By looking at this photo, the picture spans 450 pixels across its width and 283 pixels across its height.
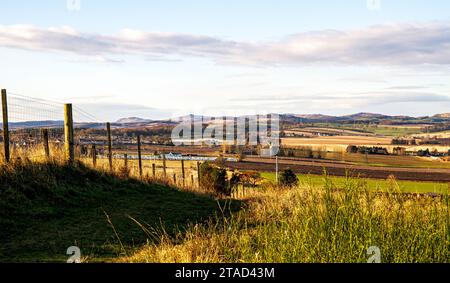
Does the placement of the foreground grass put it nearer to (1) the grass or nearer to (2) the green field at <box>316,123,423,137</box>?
(1) the grass

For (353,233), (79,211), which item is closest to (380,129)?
(79,211)

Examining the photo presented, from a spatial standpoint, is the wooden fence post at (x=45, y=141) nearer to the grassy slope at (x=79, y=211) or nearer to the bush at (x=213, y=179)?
the grassy slope at (x=79, y=211)

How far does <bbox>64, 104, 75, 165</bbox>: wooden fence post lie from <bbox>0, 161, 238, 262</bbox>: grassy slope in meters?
0.55

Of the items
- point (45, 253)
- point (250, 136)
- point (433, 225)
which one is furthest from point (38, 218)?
point (250, 136)

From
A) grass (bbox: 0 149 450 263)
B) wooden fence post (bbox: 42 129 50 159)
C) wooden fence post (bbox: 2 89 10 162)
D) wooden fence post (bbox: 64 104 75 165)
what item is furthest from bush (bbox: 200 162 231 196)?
wooden fence post (bbox: 2 89 10 162)

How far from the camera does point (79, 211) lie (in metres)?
12.8

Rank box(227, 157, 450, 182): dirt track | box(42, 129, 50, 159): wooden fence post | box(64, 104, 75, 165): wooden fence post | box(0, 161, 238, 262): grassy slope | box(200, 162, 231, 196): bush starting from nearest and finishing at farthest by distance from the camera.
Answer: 1. box(0, 161, 238, 262): grassy slope
2. box(42, 129, 50, 159): wooden fence post
3. box(64, 104, 75, 165): wooden fence post
4. box(200, 162, 231, 196): bush
5. box(227, 157, 450, 182): dirt track

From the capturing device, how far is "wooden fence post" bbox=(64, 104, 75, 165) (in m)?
16.6

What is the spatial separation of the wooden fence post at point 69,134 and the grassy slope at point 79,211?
1.81 feet

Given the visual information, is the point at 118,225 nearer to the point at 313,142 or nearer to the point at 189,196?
the point at 189,196

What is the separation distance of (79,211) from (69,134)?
4.91m

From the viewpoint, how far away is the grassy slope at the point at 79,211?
9.09 meters
